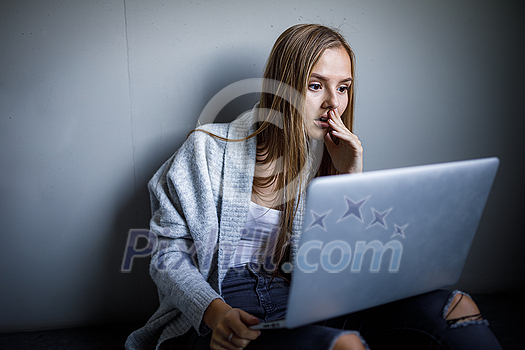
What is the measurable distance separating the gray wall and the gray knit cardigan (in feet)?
0.90

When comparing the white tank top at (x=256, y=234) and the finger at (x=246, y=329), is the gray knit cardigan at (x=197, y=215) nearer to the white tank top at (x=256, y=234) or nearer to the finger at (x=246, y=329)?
the white tank top at (x=256, y=234)

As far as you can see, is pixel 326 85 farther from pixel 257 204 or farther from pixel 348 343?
pixel 348 343

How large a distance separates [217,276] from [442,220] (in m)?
0.56

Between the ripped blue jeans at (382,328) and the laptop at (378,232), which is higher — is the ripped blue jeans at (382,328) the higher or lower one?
the lower one

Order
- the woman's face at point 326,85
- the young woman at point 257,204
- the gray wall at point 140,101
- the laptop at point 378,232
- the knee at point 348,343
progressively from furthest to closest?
the gray wall at point 140,101 < the woman's face at point 326,85 < the young woman at point 257,204 < the knee at point 348,343 < the laptop at point 378,232

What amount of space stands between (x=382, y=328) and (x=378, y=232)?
13.2 inches

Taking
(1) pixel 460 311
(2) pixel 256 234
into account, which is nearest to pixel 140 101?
(2) pixel 256 234

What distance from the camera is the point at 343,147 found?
3.34 feet

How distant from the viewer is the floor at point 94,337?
118 cm

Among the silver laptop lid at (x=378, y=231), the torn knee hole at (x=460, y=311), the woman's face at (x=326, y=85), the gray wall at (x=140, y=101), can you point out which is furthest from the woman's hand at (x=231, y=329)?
the gray wall at (x=140, y=101)

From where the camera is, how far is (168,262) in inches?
33.6

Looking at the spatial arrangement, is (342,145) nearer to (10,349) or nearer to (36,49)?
(36,49)

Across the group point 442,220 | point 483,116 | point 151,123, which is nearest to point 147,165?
point 151,123

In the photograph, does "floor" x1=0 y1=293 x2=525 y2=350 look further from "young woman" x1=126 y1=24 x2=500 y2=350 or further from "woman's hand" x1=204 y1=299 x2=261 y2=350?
"woman's hand" x1=204 y1=299 x2=261 y2=350
